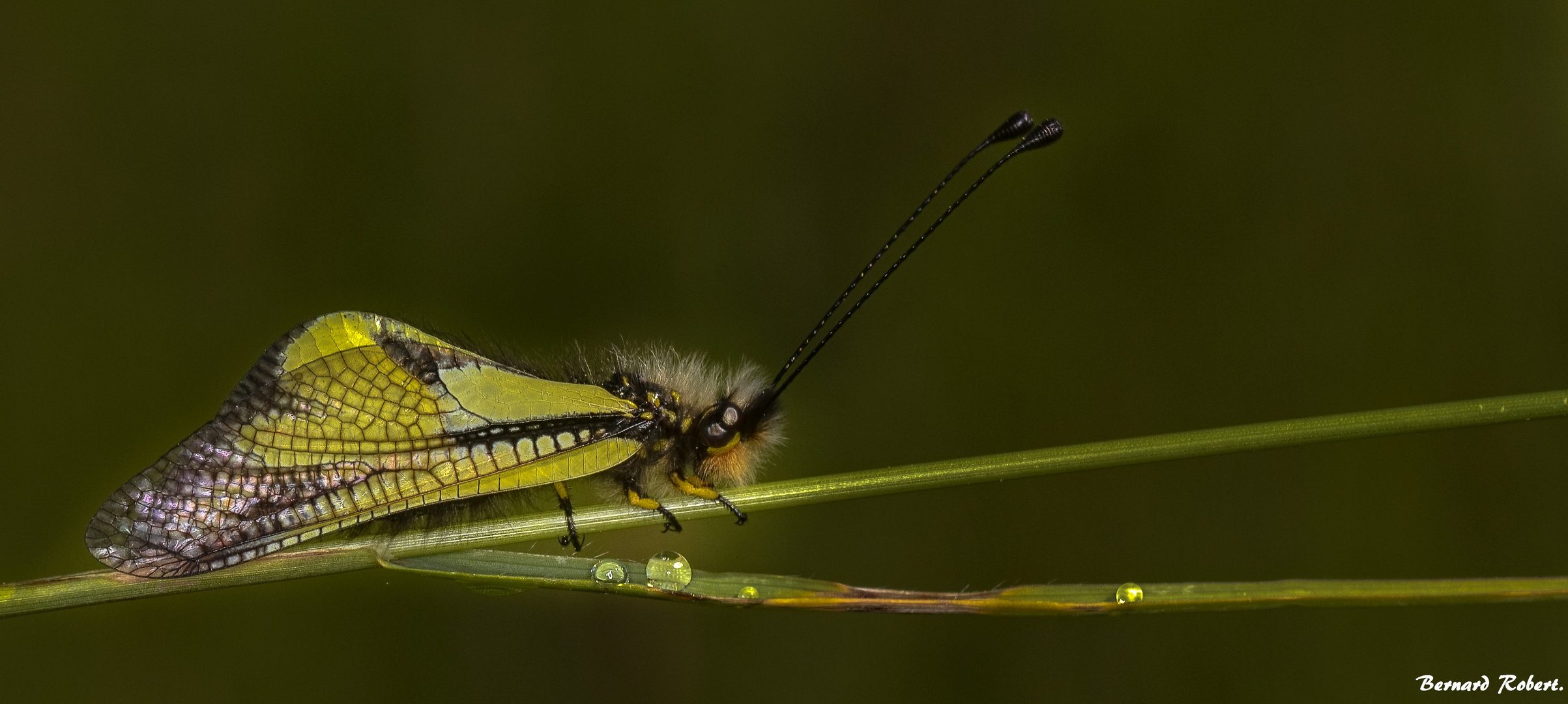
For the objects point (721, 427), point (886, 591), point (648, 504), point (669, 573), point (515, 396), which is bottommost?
point (886, 591)

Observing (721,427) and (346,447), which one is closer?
(346,447)

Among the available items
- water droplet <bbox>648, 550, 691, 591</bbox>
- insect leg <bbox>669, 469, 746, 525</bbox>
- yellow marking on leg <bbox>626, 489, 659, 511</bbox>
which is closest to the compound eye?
insect leg <bbox>669, 469, 746, 525</bbox>

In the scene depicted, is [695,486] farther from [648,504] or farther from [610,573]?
[610,573]

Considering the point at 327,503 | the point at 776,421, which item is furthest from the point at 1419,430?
the point at 327,503

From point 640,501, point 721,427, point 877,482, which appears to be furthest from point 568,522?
point 877,482

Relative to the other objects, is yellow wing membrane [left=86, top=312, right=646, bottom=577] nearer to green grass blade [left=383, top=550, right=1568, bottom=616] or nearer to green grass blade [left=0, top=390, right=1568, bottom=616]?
green grass blade [left=0, top=390, right=1568, bottom=616]
